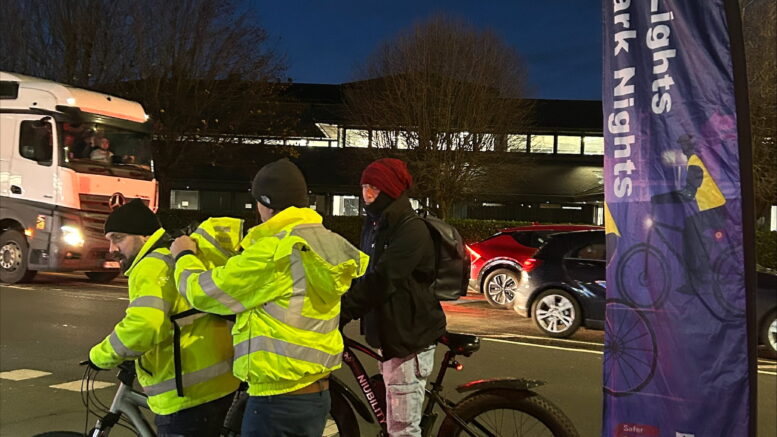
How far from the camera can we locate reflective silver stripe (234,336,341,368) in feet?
9.26

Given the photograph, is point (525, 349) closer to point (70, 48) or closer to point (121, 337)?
point (121, 337)

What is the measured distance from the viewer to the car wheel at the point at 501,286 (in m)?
14.2

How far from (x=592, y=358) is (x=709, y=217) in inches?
266

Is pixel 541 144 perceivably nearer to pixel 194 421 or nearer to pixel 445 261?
pixel 445 261

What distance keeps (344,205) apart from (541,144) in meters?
8.76

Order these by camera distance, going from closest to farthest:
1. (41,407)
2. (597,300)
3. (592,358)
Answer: (41,407) < (592,358) < (597,300)

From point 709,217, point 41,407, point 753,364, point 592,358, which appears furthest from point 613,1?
point 592,358

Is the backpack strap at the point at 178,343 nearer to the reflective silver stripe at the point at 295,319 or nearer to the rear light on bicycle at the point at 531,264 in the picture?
the reflective silver stripe at the point at 295,319

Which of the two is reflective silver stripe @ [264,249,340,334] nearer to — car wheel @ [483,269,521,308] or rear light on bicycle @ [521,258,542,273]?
rear light on bicycle @ [521,258,542,273]

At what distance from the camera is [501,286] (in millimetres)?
14383

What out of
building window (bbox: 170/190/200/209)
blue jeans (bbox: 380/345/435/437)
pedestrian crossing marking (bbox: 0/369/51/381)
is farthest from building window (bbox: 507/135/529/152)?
blue jeans (bbox: 380/345/435/437)

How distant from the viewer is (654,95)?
2.92 m

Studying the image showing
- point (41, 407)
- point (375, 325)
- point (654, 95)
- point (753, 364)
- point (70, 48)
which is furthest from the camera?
point (70, 48)

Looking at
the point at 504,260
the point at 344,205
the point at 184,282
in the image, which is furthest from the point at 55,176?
the point at 344,205
